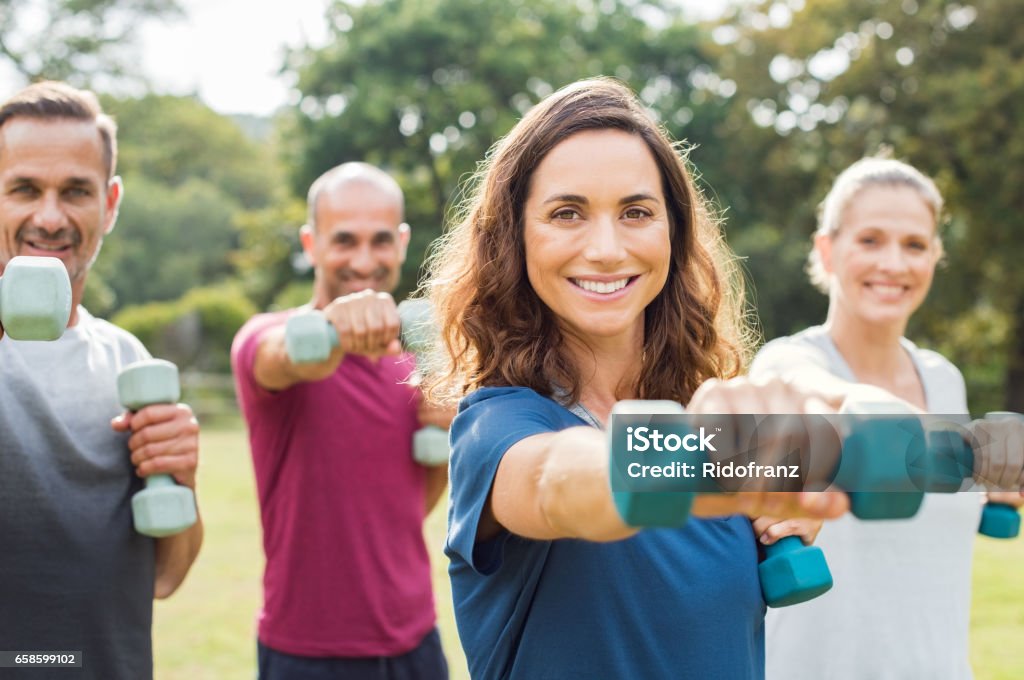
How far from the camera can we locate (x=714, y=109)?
893 inches

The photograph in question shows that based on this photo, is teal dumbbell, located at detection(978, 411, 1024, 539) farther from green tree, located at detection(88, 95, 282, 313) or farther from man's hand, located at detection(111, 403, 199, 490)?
green tree, located at detection(88, 95, 282, 313)

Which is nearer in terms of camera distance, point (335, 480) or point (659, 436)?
point (659, 436)

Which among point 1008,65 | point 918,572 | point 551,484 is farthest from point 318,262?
point 1008,65

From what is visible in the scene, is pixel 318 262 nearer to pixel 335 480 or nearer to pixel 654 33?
pixel 335 480

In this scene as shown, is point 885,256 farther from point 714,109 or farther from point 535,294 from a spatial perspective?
point 714,109

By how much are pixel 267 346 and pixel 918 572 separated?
2180 millimetres

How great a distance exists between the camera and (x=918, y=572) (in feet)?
8.98

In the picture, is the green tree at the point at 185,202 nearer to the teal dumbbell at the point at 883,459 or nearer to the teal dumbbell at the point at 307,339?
the teal dumbbell at the point at 307,339

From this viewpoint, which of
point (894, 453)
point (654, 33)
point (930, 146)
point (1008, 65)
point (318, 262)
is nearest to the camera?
point (894, 453)

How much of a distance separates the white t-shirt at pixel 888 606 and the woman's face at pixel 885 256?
40 cm

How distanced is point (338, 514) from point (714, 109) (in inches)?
813

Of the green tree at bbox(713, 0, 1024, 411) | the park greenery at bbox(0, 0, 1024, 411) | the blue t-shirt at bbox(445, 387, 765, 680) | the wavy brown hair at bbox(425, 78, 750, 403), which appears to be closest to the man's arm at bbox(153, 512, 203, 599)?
the wavy brown hair at bbox(425, 78, 750, 403)

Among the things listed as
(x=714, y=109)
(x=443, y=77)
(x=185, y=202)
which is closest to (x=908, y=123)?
(x=714, y=109)

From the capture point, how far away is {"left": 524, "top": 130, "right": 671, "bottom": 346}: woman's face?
5.98ft
